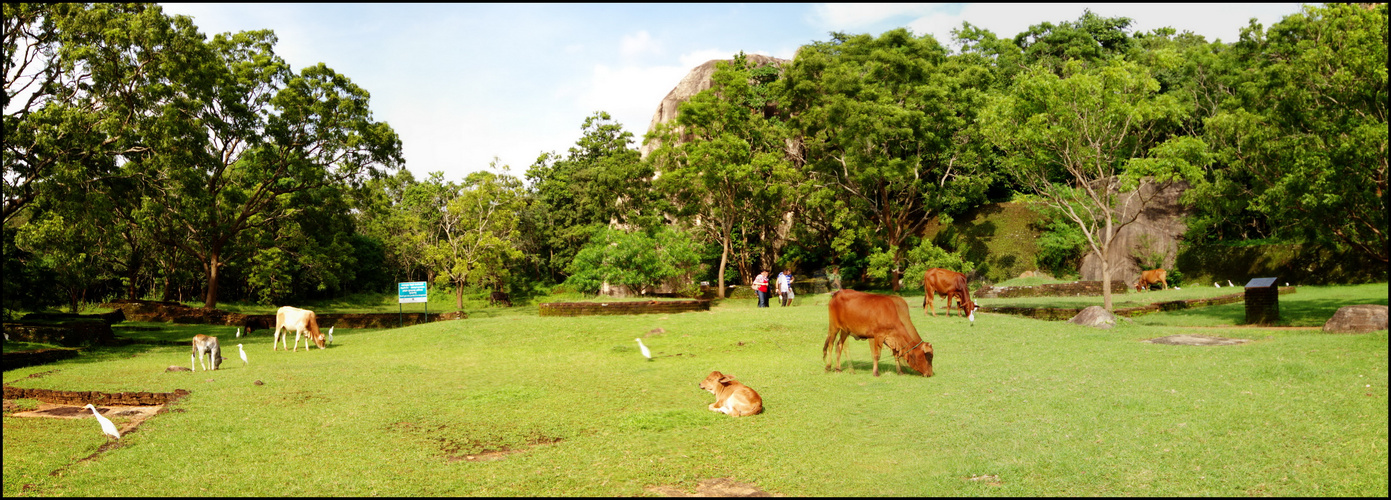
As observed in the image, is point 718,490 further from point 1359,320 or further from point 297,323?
point 297,323

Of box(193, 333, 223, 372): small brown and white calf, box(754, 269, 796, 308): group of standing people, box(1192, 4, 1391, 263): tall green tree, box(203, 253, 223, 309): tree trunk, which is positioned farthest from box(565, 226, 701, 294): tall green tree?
box(1192, 4, 1391, 263): tall green tree

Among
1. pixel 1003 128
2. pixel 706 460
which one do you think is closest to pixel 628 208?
pixel 1003 128

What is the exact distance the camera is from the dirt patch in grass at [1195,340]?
14.4 m

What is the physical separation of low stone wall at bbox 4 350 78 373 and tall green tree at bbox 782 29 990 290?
31.3m

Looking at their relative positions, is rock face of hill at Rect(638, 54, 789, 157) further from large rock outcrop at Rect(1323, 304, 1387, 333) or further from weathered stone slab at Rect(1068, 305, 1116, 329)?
large rock outcrop at Rect(1323, 304, 1387, 333)

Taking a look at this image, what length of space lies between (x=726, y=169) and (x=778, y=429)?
96.3 feet

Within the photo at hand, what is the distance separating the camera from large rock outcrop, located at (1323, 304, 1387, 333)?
14797 mm

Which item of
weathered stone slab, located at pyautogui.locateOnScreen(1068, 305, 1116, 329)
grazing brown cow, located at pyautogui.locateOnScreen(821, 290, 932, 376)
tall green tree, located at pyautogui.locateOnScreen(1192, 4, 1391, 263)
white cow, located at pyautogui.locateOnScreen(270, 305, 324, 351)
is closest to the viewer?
grazing brown cow, located at pyautogui.locateOnScreen(821, 290, 932, 376)

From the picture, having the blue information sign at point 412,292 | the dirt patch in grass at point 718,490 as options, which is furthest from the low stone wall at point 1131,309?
the blue information sign at point 412,292

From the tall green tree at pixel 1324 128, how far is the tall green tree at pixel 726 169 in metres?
21.6

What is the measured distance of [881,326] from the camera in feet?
42.4

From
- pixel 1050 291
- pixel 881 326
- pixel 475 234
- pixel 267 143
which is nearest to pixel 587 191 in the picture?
pixel 475 234

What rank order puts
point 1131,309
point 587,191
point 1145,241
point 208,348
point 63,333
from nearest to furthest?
point 208,348 → point 63,333 → point 1131,309 → point 1145,241 → point 587,191

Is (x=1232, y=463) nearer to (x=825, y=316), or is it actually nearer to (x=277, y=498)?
(x=277, y=498)
